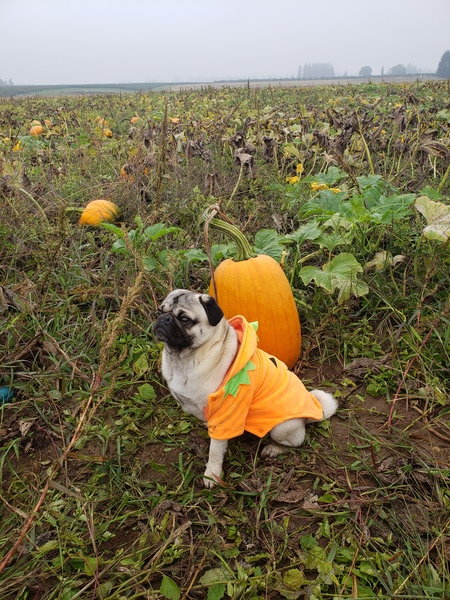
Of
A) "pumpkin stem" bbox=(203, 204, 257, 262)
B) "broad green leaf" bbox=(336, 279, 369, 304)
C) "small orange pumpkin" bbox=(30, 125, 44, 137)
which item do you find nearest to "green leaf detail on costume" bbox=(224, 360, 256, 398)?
"pumpkin stem" bbox=(203, 204, 257, 262)

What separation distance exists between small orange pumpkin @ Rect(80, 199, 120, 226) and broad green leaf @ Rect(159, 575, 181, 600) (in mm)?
3619

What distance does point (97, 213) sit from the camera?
4.69m

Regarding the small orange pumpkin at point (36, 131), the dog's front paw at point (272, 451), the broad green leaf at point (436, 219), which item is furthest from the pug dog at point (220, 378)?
the small orange pumpkin at point (36, 131)

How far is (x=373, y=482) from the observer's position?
239cm

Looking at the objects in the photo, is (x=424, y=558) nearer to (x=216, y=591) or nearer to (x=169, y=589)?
(x=216, y=591)

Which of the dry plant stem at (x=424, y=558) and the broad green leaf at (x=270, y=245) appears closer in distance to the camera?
the dry plant stem at (x=424, y=558)

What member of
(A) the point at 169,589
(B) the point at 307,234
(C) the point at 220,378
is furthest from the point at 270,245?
(A) the point at 169,589

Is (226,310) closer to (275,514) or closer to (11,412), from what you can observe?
(275,514)

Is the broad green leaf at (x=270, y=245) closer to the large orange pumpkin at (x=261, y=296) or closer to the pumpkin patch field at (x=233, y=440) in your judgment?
the pumpkin patch field at (x=233, y=440)

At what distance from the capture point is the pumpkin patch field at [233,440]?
6.37 feet

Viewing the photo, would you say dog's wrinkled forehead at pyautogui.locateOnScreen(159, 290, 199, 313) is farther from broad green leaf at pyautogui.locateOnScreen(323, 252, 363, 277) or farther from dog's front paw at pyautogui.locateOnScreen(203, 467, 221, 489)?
broad green leaf at pyautogui.locateOnScreen(323, 252, 363, 277)

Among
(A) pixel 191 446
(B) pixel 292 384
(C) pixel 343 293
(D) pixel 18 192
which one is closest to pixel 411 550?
(B) pixel 292 384

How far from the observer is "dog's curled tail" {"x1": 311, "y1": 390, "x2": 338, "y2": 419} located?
8.88ft

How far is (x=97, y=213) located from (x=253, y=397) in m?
3.17
